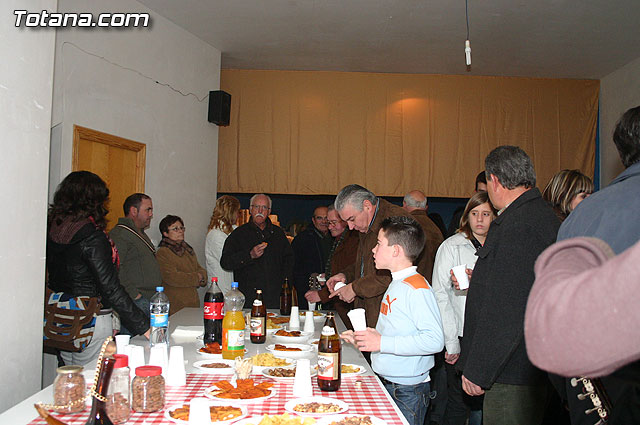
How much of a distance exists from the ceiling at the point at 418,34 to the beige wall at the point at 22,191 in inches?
124

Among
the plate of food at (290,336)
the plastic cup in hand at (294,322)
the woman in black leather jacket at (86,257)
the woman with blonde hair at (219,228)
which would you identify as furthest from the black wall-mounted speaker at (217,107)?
the plate of food at (290,336)

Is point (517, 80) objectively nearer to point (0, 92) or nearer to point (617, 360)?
point (0, 92)

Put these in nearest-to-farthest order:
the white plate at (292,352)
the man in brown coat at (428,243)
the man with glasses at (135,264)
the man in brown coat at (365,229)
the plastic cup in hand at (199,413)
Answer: the plastic cup in hand at (199,413)
the white plate at (292,352)
the man in brown coat at (365,229)
the man in brown coat at (428,243)
the man with glasses at (135,264)

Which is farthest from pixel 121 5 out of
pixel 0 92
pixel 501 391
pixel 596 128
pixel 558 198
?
pixel 596 128

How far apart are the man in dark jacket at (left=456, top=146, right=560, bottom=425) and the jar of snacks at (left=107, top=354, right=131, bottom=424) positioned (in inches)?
49.0

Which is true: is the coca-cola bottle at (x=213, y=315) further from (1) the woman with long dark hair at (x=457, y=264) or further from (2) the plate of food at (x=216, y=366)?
(1) the woman with long dark hair at (x=457, y=264)

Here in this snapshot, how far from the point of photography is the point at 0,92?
6.66ft

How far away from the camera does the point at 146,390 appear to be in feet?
5.18

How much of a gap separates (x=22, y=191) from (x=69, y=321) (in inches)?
34.0

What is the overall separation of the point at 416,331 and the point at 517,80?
5.90 m

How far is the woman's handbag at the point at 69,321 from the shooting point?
2740 millimetres

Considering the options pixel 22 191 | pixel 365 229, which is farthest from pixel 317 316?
pixel 22 191

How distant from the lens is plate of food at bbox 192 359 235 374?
209 cm

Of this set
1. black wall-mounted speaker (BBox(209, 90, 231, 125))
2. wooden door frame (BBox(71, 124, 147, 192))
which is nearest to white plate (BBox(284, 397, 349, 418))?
wooden door frame (BBox(71, 124, 147, 192))
